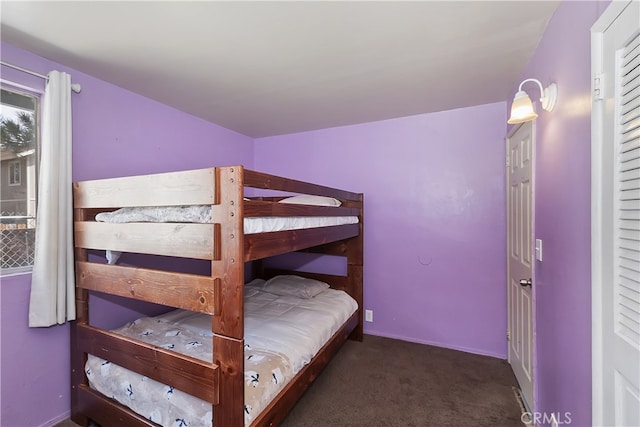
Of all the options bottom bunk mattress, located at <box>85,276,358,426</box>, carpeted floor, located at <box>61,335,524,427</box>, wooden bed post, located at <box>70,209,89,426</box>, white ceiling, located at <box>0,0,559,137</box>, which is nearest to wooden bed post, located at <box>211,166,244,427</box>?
bottom bunk mattress, located at <box>85,276,358,426</box>

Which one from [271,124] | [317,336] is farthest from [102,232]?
[271,124]

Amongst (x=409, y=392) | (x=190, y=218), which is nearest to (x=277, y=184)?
(x=190, y=218)

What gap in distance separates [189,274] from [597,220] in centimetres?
168

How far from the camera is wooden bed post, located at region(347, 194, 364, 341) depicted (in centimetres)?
278

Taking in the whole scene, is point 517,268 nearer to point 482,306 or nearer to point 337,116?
point 482,306

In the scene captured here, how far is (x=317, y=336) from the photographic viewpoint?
1.92 metres

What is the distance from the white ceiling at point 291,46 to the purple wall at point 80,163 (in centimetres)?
13

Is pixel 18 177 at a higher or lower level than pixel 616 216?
higher

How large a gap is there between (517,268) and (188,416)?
2.35 metres

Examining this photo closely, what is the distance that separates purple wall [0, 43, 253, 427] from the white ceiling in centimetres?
13

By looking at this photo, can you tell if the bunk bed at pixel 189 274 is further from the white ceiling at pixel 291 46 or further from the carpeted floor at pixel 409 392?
the white ceiling at pixel 291 46

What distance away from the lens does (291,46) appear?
1.59 metres

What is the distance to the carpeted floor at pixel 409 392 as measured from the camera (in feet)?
5.65

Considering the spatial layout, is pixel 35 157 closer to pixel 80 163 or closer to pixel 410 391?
pixel 80 163
